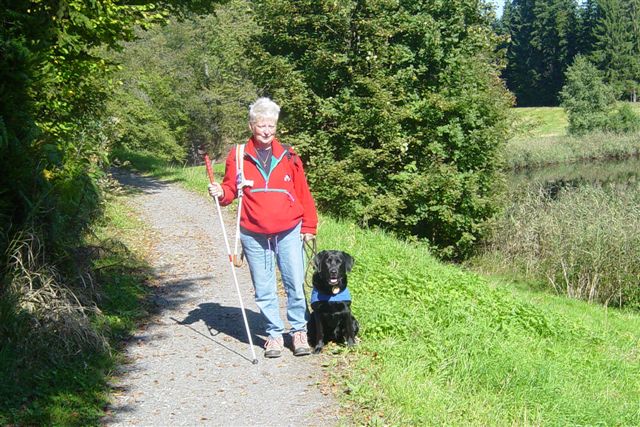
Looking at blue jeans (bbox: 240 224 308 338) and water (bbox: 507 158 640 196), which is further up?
blue jeans (bbox: 240 224 308 338)

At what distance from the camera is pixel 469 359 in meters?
6.32

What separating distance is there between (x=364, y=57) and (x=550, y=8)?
91.5 metres

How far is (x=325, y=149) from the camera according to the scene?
18.2 metres

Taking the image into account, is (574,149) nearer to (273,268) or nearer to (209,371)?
(273,268)

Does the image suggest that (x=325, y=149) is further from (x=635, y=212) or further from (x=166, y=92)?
(x=166, y=92)

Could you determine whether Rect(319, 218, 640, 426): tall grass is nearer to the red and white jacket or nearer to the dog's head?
the dog's head

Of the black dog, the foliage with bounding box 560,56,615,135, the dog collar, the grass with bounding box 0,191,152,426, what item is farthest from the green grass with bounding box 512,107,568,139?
the grass with bounding box 0,191,152,426

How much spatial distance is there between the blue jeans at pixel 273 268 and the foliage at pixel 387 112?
10797mm

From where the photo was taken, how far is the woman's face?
226 inches

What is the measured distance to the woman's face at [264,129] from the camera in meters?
5.75

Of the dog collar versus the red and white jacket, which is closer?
the red and white jacket

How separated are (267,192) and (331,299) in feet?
3.67

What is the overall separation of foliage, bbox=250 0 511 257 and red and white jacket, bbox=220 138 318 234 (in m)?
11.1

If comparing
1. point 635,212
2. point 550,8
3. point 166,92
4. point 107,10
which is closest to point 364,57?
point 635,212
